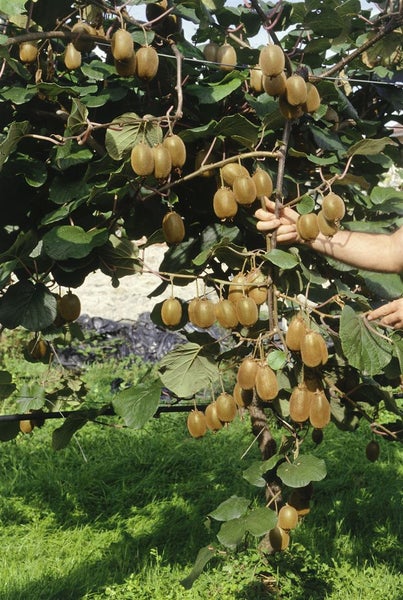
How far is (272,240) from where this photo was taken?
1425 millimetres

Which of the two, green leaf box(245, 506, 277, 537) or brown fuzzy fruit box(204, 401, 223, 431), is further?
brown fuzzy fruit box(204, 401, 223, 431)

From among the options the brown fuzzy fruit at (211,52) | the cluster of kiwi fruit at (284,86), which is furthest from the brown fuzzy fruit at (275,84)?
the brown fuzzy fruit at (211,52)

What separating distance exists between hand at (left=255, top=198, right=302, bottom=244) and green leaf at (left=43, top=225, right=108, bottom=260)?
0.31 meters

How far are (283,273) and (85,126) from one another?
1.60 feet

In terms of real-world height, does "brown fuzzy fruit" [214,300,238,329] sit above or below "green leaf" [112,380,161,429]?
above

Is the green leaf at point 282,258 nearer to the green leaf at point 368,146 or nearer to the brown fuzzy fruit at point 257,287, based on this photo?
the brown fuzzy fruit at point 257,287

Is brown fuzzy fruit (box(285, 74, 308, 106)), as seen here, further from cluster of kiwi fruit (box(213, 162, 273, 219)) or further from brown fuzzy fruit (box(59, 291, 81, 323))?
brown fuzzy fruit (box(59, 291, 81, 323))

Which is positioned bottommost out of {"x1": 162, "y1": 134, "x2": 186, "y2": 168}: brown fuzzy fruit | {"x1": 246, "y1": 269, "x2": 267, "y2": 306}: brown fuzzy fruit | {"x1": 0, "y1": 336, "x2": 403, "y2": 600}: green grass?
{"x1": 0, "y1": 336, "x2": 403, "y2": 600}: green grass

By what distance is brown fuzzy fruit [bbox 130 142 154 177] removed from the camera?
124cm

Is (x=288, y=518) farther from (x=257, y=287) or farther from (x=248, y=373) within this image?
(x=257, y=287)

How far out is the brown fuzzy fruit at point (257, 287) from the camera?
1.38m

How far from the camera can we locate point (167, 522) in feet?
9.21

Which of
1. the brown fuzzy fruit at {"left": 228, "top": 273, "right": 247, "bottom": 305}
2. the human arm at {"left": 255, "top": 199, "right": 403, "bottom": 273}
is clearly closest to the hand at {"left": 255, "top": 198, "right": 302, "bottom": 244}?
the human arm at {"left": 255, "top": 199, "right": 403, "bottom": 273}

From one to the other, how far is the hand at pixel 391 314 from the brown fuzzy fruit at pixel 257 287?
0.20m
